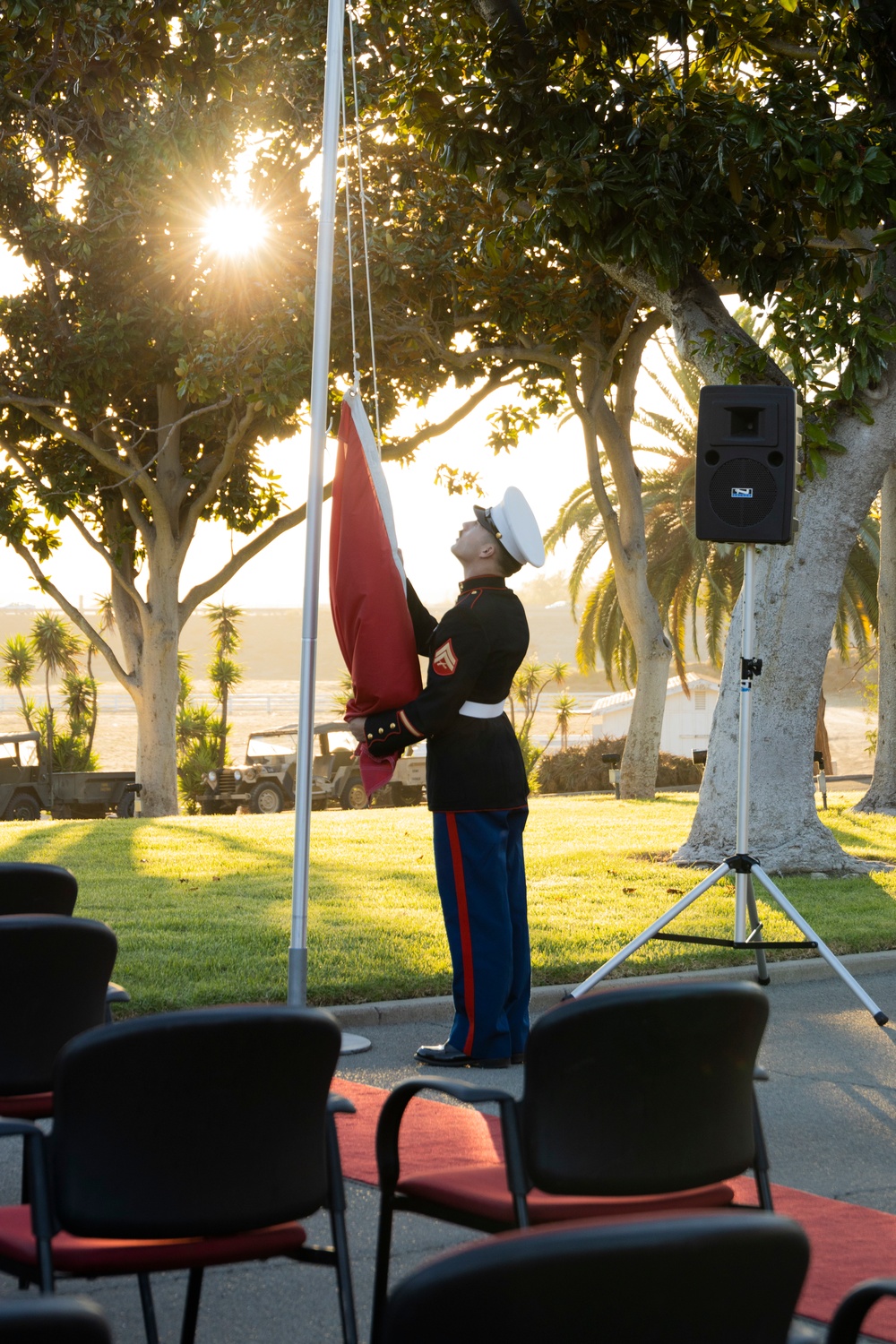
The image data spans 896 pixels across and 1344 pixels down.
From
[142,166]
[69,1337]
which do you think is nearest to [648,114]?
[142,166]

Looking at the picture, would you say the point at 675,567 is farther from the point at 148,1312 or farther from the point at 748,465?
the point at 148,1312

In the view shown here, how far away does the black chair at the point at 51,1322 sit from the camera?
1.41m

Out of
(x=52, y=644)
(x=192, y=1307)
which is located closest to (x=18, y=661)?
(x=52, y=644)

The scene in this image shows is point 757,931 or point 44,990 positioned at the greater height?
point 44,990

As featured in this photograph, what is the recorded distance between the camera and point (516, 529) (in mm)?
6043

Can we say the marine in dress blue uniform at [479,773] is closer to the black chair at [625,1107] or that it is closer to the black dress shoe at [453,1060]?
the black dress shoe at [453,1060]

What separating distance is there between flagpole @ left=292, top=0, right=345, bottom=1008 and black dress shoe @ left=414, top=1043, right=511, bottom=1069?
60cm

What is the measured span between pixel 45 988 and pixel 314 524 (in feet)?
9.03

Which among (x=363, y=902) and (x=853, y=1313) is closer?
(x=853, y=1313)

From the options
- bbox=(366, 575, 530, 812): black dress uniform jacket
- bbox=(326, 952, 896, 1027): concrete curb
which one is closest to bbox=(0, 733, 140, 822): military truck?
bbox=(326, 952, 896, 1027): concrete curb

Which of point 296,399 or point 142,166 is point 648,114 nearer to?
point 296,399

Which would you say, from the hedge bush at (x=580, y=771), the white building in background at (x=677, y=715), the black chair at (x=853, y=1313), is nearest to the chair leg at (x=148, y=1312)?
the black chair at (x=853, y=1313)

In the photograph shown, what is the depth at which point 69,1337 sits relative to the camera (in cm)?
143

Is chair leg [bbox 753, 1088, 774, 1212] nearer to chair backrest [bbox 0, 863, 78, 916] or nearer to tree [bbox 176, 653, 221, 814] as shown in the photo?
chair backrest [bbox 0, 863, 78, 916]
